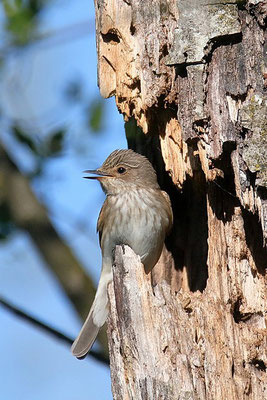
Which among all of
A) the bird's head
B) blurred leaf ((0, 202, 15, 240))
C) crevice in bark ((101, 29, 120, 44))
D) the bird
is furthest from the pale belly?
crevice in bark ((101, 29, 120, 44))

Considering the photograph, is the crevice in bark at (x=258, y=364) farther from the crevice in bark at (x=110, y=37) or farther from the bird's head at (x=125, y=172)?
the bird's head at (x=125, y=172)

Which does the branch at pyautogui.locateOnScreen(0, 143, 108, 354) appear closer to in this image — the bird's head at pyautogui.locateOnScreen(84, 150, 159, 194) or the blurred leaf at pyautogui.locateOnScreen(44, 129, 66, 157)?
the bird's head at pyautogui.locateOnScreen(84, 150, 159, 194)

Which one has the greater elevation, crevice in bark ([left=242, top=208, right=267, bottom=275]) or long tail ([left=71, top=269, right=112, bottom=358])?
crevice in bark ([left=242, top=208, right=267, bottom=275])

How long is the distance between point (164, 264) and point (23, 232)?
1487 mm

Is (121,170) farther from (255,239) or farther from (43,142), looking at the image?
(255,239)

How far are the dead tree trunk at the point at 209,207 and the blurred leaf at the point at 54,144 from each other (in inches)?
56.4

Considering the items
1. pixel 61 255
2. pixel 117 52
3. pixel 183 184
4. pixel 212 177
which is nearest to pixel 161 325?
pixel 212 177

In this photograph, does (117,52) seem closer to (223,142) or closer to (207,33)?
(207,33)

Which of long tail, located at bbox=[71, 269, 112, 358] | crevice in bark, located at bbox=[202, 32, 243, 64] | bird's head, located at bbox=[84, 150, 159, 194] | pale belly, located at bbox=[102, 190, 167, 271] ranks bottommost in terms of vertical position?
long tail, located at bbox=[71, 269, 112, 358]

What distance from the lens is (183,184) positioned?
4.90 meters

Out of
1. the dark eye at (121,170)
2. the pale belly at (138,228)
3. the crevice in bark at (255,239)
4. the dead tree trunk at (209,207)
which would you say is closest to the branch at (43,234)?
the pale belly at (138,228)

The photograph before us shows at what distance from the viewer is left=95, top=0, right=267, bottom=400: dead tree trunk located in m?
3.66

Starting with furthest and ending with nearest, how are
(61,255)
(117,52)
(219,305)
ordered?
1. (61,255)
2. (117,52)
3. (219,305)

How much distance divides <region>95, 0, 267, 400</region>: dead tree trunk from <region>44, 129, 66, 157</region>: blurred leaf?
1.43 meters
